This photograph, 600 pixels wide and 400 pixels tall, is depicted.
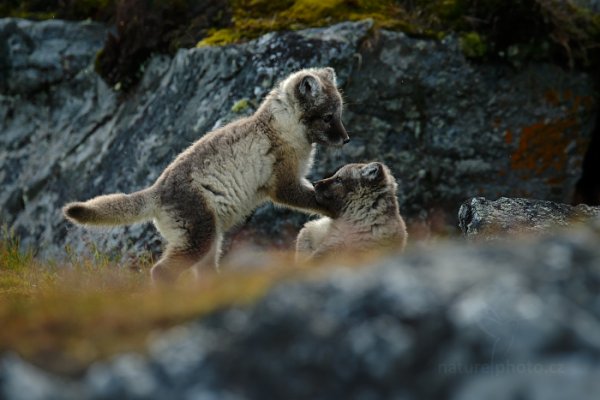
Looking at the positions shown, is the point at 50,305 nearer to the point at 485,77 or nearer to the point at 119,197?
the point at 119,197

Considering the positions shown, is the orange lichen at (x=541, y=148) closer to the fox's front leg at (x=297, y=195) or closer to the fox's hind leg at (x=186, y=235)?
the fox's front leg at (x=297, y=195)

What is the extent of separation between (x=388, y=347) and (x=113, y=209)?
6.13 m

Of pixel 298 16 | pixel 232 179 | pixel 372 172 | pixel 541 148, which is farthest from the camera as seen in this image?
pixel 298 16

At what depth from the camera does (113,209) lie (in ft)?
30.2

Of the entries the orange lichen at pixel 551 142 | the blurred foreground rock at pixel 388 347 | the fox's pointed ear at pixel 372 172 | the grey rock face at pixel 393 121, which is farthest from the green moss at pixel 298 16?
the blurred foreground rock at pixel 388 347

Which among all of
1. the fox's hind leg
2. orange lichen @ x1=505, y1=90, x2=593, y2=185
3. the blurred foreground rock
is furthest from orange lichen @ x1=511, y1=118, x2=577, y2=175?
the blurred foreground rock

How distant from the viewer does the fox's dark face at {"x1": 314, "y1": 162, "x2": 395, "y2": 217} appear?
32.1 feet

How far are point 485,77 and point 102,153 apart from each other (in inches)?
245

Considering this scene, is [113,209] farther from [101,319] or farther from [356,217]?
[101,319]

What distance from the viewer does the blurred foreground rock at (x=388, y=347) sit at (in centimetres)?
341

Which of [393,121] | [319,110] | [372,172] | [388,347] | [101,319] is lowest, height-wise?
[393,121]

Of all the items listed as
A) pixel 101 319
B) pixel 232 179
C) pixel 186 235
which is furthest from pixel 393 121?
pixel 101 319

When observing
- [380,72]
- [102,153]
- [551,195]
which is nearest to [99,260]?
[102,153]

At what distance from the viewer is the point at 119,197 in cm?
938
